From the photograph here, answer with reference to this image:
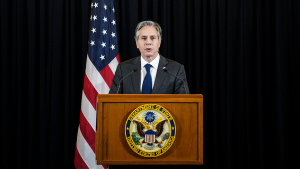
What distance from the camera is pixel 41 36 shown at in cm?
358

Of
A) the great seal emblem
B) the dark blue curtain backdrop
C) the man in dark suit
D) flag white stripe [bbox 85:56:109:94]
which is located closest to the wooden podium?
the great seal emblem

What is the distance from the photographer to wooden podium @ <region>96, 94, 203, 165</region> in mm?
1490

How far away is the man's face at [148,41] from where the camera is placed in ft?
6.85

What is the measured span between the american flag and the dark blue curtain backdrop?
409 millimetres

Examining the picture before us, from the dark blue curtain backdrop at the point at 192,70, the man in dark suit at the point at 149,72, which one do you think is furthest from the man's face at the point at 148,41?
the dark blue curtain backdrop at the point at 192,70

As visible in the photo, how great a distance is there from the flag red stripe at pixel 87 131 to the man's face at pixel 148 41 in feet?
4.14

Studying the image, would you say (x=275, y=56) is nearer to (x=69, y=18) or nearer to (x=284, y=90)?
(x=284, y=90)

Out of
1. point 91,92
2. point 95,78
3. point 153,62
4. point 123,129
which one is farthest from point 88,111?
point 123,129

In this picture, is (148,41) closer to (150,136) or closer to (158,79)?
(158,79)

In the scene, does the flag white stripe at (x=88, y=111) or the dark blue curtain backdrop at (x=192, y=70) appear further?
the dark blue curtain backdrop at (x=192, y=70)

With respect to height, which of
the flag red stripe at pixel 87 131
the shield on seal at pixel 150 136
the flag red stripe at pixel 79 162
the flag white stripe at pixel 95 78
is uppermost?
the flag white stripe at pixel 95 78

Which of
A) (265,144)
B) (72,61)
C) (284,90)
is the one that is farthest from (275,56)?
(72,61)

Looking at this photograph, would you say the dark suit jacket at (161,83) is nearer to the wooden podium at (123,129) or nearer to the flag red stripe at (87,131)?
the wooden podium at (123,129)

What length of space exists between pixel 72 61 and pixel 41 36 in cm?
49
